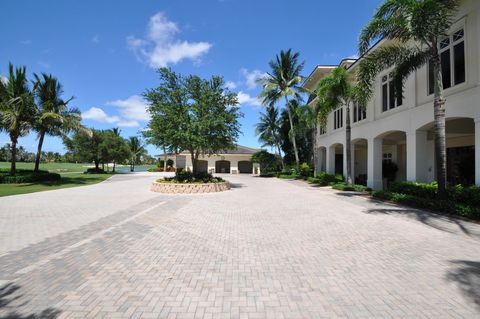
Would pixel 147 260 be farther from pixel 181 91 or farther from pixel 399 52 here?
pixel 181 91

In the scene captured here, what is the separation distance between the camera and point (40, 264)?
15.5 feet

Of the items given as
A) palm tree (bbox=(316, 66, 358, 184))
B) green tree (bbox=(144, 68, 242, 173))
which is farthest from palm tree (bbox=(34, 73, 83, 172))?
palm tree (bbox=(316, 66, 358, 184))

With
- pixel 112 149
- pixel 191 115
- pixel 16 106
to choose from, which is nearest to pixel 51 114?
pixel 16 106

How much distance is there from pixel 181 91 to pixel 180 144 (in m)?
3.84

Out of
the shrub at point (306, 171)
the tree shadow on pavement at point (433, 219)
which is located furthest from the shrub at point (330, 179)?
the tree shadow on pavement at point (433, 219)

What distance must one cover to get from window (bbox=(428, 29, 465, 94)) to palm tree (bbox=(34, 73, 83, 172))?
88.0ft

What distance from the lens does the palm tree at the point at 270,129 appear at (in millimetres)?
36688

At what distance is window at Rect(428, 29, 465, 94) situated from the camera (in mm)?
10547

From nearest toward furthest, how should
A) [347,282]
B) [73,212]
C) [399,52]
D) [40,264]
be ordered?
1. [347,282]
2. [40,264]
3. [73,212]
4. [399,52]

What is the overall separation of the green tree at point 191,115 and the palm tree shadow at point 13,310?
12614 mm

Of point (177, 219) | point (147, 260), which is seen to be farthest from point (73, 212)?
point (147, 260)

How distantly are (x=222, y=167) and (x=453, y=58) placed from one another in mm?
35906

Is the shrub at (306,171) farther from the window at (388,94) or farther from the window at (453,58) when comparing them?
the window at (453,58)

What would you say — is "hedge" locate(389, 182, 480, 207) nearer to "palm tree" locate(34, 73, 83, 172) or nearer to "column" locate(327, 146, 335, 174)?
"column" locate(327, 146, 335, 174)
